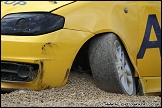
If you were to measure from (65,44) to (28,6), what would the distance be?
556mm

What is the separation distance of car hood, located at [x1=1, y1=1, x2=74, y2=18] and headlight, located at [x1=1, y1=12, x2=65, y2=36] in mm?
51

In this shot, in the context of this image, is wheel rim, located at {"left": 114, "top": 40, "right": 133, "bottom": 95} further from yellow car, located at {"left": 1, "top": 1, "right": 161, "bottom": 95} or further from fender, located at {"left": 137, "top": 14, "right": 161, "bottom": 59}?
fender, located at {"left": 137, "top": 14, "right": 161, "bottom": 59}

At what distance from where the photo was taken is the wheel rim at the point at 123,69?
4.49m

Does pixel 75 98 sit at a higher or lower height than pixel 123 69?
lower

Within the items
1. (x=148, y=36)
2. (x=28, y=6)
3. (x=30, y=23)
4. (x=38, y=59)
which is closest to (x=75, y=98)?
(x=38, y=59)

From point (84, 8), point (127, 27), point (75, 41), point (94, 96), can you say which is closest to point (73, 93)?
point (94, 96)

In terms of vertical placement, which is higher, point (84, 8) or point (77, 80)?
point (84, 8)

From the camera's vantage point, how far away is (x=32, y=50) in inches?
157

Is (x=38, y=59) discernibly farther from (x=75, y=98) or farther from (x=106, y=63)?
(x=106, y=63)

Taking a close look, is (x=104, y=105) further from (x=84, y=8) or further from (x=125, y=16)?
(x=125, y=16)

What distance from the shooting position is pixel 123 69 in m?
4.65

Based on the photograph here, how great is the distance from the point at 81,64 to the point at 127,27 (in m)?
0.73

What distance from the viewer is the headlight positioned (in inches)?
161

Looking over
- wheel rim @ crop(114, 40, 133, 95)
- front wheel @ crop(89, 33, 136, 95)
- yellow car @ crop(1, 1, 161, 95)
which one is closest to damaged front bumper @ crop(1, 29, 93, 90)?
yellow car @ crop(1, 1, 161, 95)
